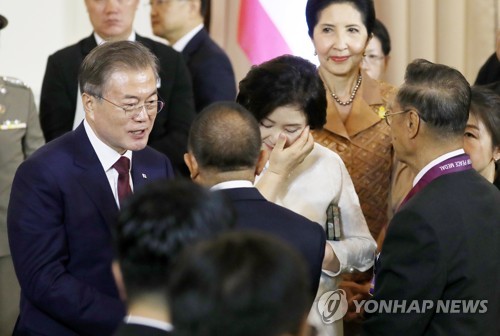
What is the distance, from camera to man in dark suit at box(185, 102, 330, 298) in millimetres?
2500

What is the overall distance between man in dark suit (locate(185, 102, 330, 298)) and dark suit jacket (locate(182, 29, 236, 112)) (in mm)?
1861

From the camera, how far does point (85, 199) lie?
8.82ft

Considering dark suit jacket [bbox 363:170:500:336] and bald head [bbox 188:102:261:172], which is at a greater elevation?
bald head [bbox 188:102:261:172]

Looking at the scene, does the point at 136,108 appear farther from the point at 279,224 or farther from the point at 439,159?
the point at 439,159

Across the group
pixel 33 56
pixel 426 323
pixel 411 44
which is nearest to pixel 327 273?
pixel 426 323

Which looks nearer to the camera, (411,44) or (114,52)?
(114,52)

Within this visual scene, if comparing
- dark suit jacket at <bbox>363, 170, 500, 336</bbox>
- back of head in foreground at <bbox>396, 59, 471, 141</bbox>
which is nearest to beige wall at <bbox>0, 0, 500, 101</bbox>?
back of head in foreground at <bbox>396, 59, 471, 141</bbox>

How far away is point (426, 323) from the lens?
2670 mm

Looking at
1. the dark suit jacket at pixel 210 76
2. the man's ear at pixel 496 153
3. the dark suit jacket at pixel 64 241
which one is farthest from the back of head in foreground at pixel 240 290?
the dark suit jacket at pixel 210 76

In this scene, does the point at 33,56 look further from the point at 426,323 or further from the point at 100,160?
the point at 426,323

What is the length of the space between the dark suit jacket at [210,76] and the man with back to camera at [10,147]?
2.28 ft

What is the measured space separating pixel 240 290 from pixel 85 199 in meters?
1.32

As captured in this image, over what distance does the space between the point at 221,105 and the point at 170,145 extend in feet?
4.49

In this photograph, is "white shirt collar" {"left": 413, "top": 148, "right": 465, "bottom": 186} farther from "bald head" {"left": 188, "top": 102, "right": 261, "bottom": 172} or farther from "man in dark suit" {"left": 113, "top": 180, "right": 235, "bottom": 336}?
"man in dark suit" {"left": 113, "top": 180, "right": 235, "bottom": 336}
